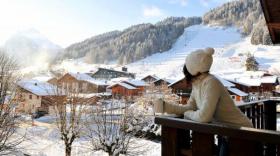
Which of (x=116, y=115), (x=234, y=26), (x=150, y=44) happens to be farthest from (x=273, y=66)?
(x=234, y=26)

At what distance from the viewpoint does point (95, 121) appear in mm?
18516

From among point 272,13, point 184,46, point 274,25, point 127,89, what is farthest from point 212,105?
point 184,46

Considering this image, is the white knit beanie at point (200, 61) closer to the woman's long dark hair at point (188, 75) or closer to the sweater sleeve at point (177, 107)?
the woman's long dark hair at point (188, 75)

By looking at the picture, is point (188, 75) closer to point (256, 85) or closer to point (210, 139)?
point (210, 139)

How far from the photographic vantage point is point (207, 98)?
1854 mm

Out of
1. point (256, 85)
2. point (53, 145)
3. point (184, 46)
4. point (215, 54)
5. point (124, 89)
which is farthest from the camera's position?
point (184, 46)

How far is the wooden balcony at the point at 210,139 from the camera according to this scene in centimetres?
145

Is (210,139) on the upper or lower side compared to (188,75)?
lower

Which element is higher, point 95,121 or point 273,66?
point 273,66

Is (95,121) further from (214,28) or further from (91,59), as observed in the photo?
(214,28)

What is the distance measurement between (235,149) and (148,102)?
88.1 feet

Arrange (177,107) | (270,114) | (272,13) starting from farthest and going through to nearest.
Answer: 1. (270,114)
2. (272,13)
3. (177,107)

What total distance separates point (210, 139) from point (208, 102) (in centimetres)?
21

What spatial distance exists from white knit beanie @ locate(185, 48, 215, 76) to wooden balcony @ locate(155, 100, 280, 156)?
0.34 meters
